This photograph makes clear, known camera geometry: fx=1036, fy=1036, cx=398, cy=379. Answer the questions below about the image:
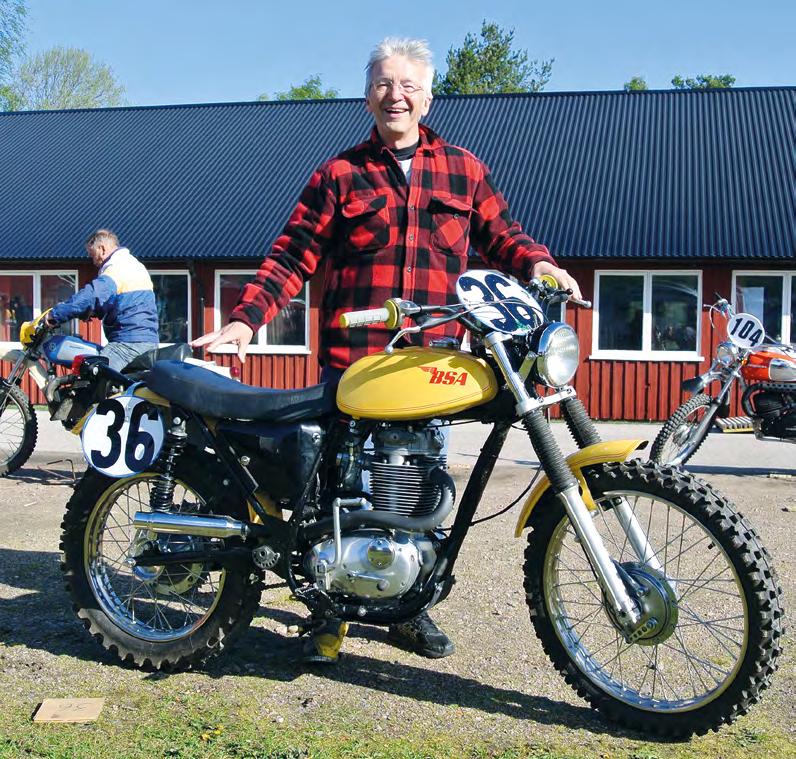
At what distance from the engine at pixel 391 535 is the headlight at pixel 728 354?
5.35m

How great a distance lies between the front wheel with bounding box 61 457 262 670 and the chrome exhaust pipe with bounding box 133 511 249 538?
7cm

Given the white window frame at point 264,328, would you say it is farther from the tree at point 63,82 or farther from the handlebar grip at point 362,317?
the tree at point 63,82

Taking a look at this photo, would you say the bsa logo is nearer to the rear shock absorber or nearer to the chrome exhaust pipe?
the chrome exhaust pipe

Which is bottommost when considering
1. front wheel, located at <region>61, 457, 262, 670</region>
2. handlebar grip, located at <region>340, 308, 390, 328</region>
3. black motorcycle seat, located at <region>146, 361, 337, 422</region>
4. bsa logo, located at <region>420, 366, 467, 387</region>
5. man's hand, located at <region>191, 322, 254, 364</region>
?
front wheel, located at <region>61, 457, 262, 670</region>

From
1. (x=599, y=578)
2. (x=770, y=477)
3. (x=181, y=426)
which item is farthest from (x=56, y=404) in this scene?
(x=770, y=477)

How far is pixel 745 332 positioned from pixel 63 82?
174ft

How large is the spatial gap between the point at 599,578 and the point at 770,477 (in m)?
6.25

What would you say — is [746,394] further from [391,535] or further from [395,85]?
[391,535]

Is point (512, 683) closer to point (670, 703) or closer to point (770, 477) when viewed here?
point (670, 703)

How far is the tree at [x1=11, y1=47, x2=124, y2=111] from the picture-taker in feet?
178

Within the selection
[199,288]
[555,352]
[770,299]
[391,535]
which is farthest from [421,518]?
[199,288]

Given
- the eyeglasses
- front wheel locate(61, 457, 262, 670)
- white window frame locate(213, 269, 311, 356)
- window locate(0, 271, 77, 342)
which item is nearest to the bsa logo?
front wheel locate(61, 457, 262, 670)

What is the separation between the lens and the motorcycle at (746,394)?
8.12 meters

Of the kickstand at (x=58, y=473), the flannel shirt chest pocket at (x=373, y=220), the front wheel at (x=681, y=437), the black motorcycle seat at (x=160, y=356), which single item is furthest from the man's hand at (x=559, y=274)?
the kickstand at (x=58, y=473)
